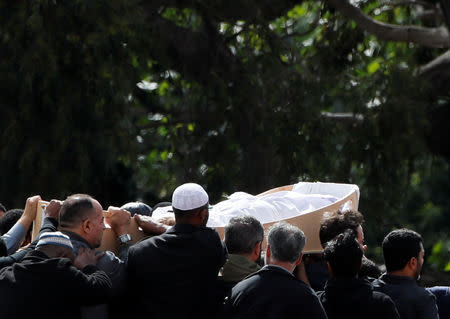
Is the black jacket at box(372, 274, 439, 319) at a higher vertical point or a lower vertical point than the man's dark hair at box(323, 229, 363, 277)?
lower

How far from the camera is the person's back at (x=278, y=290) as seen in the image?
3.56 meters

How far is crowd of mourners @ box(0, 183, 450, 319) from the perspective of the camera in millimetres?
3621

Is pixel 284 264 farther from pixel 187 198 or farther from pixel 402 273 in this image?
pixel 402 273

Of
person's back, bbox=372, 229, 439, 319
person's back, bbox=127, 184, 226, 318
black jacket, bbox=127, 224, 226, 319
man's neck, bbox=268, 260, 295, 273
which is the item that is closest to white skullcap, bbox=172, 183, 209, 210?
person's back, bbox=127, 184, 226, 318

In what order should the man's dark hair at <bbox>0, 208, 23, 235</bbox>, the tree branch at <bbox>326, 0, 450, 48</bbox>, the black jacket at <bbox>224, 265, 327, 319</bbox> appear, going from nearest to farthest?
the black jacket at <bbox>224, 265, 327, 319</bbox>, the man's dark hair at <bbox>0, 208, 23, 235</bbox>, the tree branch at <bbox>326, 0, 450, 48</bbox>

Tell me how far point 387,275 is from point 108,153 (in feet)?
14.8

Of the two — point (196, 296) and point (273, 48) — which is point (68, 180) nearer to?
point (273, 48)

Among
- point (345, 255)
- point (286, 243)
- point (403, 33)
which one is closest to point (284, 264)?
point (286, 243)

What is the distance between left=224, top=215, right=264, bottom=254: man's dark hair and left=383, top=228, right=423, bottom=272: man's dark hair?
583mm

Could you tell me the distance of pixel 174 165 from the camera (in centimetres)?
997

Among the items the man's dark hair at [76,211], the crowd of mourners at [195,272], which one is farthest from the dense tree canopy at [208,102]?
the man's dark hair at [76,211]

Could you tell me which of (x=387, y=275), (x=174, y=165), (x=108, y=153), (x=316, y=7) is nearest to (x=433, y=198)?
(x=316, y=7)

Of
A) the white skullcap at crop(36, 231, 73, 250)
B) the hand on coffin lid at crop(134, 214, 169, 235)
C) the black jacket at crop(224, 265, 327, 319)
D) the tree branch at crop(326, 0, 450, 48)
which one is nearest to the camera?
the black jacket at crop(224, 265, 327, 319)

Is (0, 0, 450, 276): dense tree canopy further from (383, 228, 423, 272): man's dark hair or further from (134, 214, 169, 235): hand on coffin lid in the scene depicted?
(383, 228, 423, 272): man's dark hair
